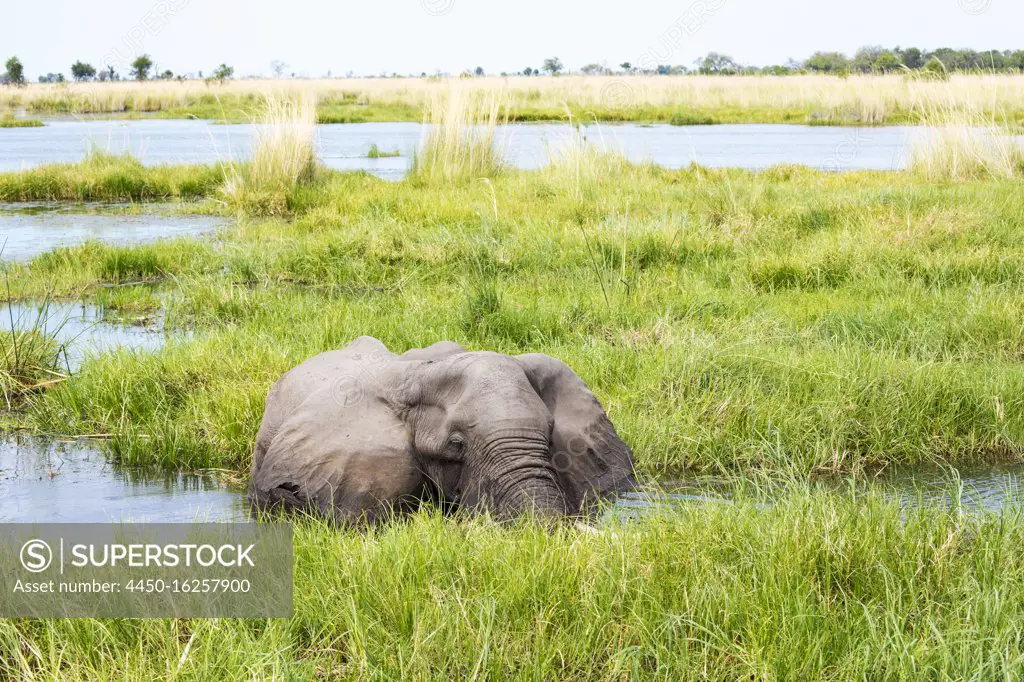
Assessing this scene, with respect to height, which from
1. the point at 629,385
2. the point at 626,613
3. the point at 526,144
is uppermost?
the point at 526,144

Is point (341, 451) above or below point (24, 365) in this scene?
above

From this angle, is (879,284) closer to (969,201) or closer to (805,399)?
(805,399)

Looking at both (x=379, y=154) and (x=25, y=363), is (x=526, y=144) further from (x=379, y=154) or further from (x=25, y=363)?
(x=25, y=363)

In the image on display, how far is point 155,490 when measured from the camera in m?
5.22

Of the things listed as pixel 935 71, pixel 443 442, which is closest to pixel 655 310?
pixel 443 442

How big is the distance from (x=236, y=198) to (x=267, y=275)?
4.28 metres

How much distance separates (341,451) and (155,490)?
138 centimetres

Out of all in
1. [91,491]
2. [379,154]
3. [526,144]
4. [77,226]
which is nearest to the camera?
[91,491]

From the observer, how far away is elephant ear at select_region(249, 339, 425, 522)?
4.27 metres

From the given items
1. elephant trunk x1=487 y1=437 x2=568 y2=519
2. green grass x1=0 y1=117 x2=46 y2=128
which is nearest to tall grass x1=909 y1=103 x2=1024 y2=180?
elephant trunk x1=487 y1=437 x2=568 y2=519

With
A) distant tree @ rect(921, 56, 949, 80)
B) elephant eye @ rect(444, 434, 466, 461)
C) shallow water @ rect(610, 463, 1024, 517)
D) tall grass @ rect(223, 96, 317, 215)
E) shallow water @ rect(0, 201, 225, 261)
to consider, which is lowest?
shallow water @ rect(610, 463, 1024, 517)

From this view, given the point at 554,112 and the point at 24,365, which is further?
the point at 554,112

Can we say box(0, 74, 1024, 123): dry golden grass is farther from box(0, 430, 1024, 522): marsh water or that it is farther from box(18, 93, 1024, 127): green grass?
box(0, 430, 1024, 522): marsh water

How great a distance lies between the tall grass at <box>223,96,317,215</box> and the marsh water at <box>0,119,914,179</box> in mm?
402
